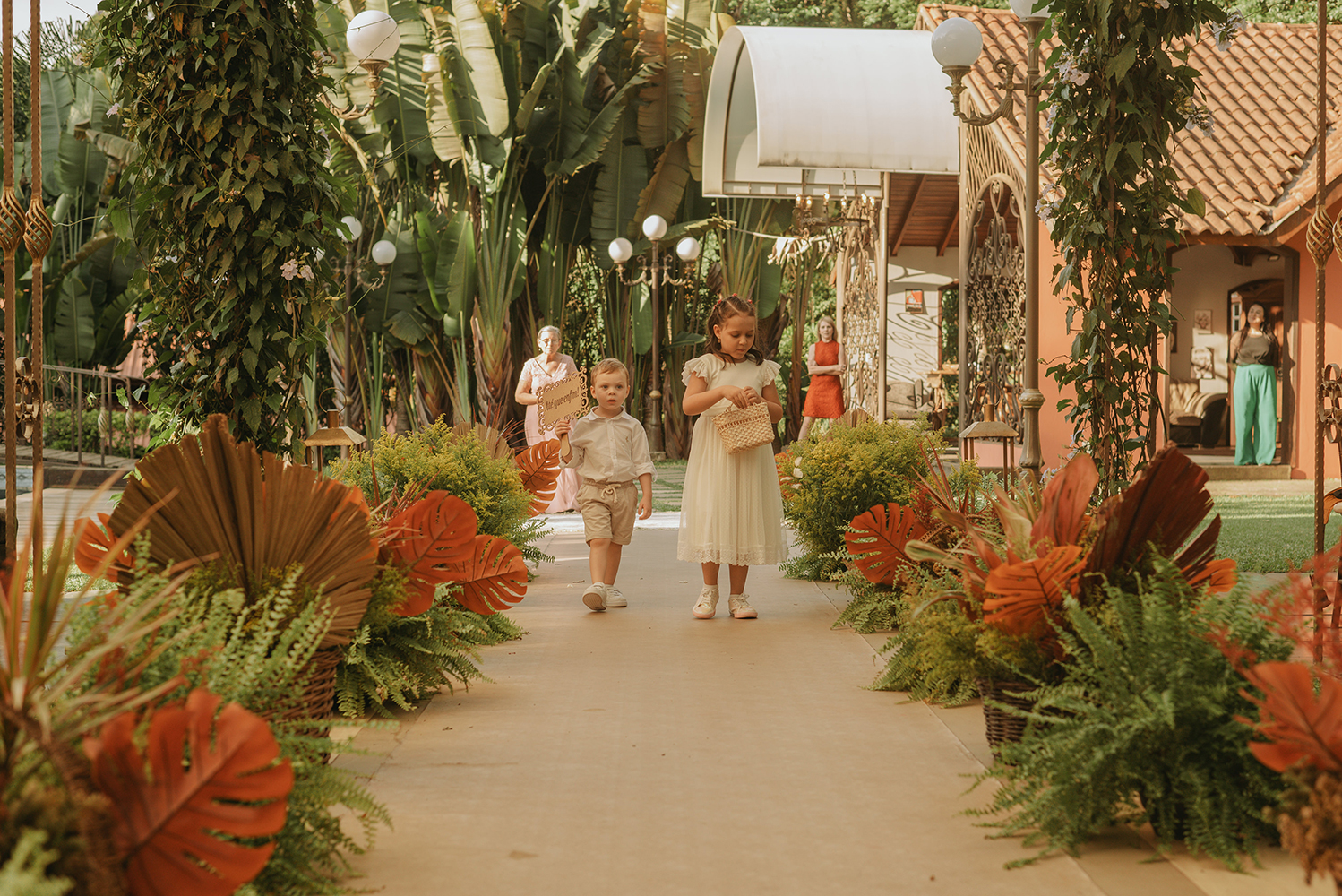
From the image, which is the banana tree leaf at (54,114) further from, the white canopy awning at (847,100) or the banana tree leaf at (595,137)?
the white canopy awning at (847,100)

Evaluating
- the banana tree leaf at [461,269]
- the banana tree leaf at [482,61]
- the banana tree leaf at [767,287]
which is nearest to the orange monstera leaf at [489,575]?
the banana tree leaf at [461,269]

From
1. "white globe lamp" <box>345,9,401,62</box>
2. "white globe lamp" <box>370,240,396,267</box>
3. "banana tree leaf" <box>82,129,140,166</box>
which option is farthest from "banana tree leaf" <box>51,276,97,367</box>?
"white globe lamp" <box>345,9,401,62</box>

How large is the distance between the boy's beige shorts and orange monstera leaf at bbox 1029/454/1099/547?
3.21m

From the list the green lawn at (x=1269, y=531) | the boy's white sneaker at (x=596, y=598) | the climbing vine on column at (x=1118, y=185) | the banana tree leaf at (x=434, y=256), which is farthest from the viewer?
the banana tree leaf at (x=434, y=256)

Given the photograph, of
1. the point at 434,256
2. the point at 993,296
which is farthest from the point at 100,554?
the point at 434,256

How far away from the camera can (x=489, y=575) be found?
4469 mm

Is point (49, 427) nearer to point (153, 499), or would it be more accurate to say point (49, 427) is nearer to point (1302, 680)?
point (153, 499)

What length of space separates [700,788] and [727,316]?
10.6 feet

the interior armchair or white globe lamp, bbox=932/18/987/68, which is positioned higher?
white globe lamp, bbox=932/18/987/68

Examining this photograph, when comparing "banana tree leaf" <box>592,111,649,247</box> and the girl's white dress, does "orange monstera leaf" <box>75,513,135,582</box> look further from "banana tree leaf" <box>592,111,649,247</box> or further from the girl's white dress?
"banana tree leaf" <box>592,111,649,247</box>

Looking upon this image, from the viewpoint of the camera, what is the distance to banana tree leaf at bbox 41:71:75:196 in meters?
20.6

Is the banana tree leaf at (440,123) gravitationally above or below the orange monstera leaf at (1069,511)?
above

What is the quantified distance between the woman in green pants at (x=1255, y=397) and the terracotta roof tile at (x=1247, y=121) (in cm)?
147

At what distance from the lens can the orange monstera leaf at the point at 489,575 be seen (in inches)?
175
